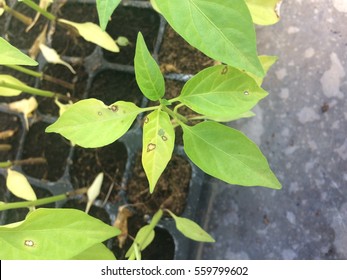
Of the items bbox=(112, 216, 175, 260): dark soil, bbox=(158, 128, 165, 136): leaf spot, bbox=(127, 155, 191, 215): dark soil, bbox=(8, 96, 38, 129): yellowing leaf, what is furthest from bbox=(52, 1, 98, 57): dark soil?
bbox=(158, 128, 165, 136): leaf spot

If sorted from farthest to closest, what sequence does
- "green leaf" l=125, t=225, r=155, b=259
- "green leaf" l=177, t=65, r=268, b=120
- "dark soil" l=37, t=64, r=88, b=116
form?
1. "dark soil" l=37, t=64, r=88, b=116
2. "green leaf" l=125, t=225, r=155, b=259
3. "green leaf" l=177, t=65, r=268, b=120

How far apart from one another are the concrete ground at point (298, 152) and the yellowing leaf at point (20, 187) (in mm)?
447

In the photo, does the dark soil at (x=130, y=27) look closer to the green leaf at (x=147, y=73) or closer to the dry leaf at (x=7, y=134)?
the dry leaf at (x=7, y=134)

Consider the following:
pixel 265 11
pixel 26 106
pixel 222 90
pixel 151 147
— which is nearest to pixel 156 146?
pixel 151 147

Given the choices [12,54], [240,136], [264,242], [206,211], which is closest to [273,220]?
[264,242]

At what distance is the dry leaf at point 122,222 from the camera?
37.2 inches

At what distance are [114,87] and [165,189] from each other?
26cm

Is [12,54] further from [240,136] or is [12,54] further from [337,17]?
[337,17]

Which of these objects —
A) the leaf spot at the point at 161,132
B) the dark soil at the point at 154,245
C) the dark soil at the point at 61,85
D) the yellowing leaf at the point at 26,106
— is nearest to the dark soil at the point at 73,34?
the dark soil at the point at 61,85

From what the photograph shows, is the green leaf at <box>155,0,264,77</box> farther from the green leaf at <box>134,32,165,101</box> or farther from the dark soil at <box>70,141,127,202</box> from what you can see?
the dark soil at <box>70,141,127,202</box>

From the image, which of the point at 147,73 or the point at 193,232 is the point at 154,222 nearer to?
the point at 193,232

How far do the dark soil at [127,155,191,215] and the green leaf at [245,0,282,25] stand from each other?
380 mm

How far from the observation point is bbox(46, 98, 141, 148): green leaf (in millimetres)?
595

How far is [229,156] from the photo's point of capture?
592 millimetres
